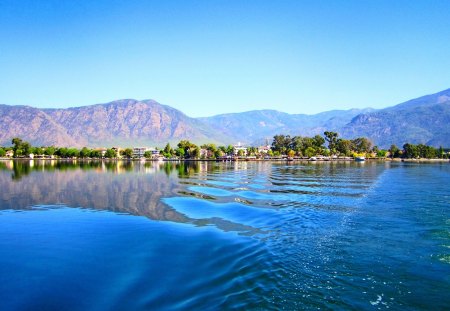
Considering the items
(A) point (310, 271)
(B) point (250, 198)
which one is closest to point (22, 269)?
(A) point (310, 271)

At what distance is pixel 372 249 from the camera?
19.1 meters

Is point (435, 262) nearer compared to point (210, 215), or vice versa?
point (435, 262)

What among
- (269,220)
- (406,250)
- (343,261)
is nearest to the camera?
(343,261)

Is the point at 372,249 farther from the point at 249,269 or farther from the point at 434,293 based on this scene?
the point at 249,269

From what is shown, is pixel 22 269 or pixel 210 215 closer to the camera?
pixel 22 269

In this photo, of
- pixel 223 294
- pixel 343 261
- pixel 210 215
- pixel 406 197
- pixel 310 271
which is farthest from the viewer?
pixel 406 197

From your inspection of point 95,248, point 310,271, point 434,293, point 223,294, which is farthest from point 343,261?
point 95,248

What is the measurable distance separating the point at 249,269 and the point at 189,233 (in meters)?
8.06

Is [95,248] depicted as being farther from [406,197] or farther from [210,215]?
[406,197]

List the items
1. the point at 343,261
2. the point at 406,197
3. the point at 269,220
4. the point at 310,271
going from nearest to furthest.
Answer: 1. the point at 310,271
2. the point at 343,261
3. the point at 269,220
4. the point at 406,197

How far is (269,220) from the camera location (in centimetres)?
2758

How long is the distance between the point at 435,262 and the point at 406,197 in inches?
938

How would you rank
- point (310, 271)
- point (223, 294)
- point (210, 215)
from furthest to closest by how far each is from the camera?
1. point (210, 215)
2. point (310, 271)
3. point (223, 294)

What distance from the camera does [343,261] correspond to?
1711 cm
